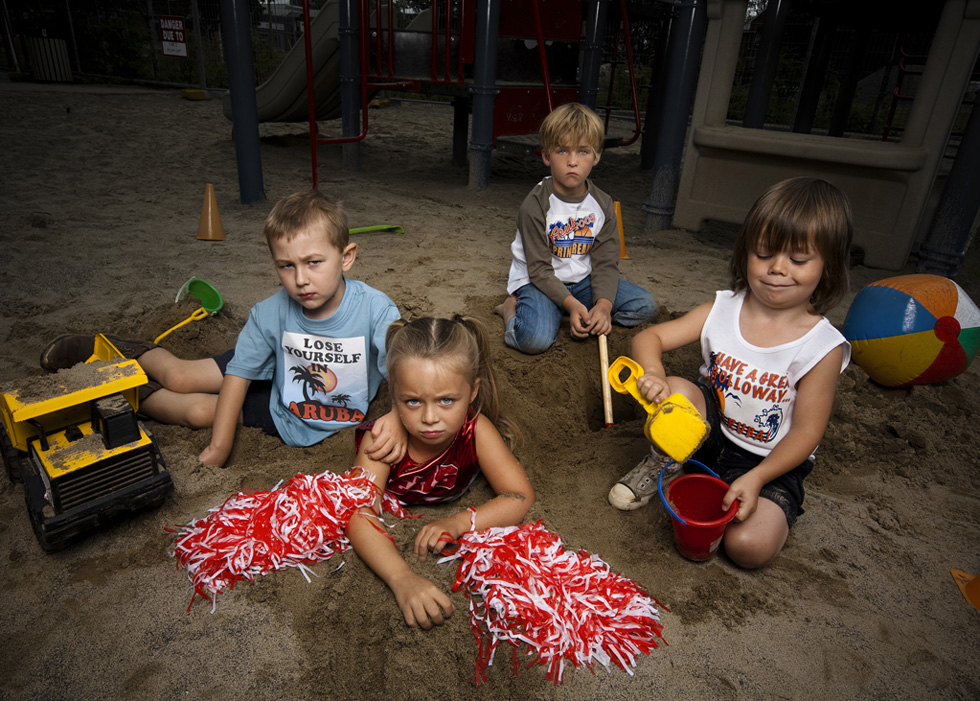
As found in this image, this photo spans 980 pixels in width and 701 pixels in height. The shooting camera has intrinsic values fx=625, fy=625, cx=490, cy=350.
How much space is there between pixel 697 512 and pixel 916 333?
1352 mm

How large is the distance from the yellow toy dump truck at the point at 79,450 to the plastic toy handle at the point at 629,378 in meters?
1.25

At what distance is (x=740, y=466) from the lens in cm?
187

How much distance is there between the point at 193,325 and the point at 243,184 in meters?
2.50

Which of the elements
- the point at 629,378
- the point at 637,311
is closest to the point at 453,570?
the point at 629,378

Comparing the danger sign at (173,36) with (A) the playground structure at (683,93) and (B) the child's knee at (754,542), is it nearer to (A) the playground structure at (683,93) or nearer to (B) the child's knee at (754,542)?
(A) the playground structure at (683,93)

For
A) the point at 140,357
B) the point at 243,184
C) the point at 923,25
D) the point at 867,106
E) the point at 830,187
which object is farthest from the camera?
the point at 867,106

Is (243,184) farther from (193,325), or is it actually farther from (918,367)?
(918,367)

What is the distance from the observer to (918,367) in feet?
7.87

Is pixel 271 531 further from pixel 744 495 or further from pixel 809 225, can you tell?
pixel 809 225

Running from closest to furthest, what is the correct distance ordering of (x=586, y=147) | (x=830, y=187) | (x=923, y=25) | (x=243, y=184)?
(x=830, y=187) → (x=586, y=147) → (x=243, y=184) → (x=923, y=25)

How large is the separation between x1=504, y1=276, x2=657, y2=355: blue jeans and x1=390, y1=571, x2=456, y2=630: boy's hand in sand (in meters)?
1.36

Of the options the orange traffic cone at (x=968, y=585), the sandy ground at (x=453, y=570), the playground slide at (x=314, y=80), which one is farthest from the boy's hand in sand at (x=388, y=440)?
the playground slide at (x=314, y=80)

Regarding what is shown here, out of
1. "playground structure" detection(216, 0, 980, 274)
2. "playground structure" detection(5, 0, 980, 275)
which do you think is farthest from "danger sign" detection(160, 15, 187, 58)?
"playground structure" detection(216, 0, 980, 274)

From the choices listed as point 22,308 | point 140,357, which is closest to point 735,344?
point 140,357
